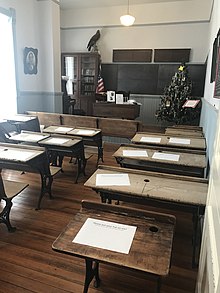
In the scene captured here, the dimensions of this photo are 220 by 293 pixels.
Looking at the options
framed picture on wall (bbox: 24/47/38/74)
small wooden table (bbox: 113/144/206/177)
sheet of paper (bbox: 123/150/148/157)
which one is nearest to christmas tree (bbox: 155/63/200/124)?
framed picture on wall (bbox: 24/47/38/74)

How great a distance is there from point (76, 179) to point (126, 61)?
509 centimetres

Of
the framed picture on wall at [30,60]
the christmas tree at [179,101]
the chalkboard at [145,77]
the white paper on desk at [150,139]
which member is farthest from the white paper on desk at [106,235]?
the chalkboard at [145,77]

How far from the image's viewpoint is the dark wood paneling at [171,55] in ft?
22.1

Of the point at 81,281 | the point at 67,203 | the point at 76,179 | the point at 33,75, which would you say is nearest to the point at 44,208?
the point at 67,203

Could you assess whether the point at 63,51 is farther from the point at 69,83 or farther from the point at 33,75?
the point at 33,75

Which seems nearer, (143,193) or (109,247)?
(109,247)

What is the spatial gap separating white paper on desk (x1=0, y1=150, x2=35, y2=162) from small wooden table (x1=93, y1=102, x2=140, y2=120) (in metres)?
3.40

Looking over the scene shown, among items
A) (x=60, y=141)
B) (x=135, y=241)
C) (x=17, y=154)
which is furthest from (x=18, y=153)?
(x=135, y=241)

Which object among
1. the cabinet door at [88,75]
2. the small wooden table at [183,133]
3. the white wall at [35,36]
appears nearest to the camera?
the small wooden table at [183,133]

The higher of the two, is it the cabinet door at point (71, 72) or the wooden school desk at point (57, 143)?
the cabinet door at point (71, 72)

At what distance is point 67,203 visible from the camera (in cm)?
273

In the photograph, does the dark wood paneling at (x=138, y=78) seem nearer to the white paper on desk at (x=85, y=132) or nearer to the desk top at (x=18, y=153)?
the white paper on desk at (x=85, y=132)

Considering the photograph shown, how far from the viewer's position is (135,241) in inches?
46.1

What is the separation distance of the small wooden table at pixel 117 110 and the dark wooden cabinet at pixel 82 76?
5.69ft
